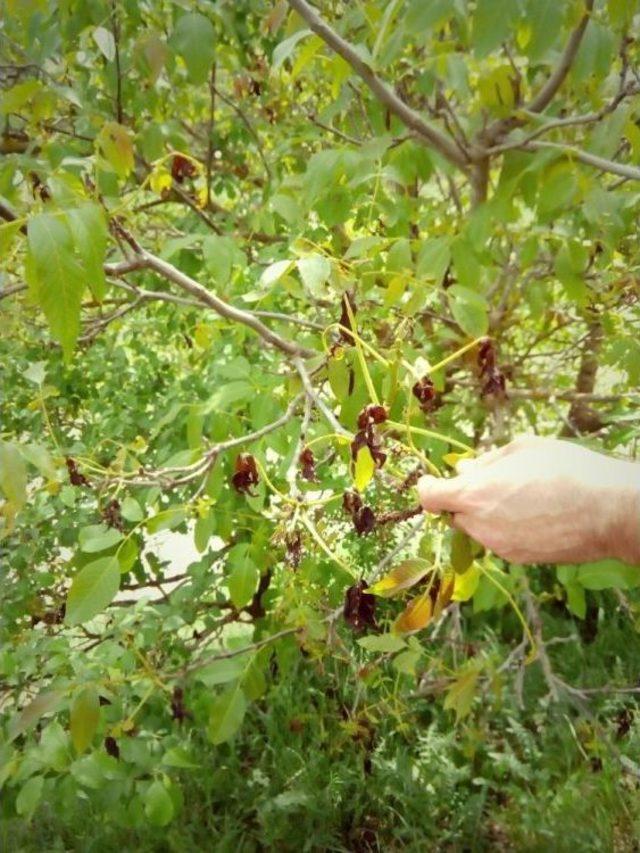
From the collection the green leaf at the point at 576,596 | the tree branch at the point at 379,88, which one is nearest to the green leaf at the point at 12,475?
the tree branch at the point at 379,88

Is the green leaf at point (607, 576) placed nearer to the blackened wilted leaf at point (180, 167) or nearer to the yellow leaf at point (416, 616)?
the yellow leaf at point (416, 616)

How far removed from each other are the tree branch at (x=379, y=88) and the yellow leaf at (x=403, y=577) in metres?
0.73

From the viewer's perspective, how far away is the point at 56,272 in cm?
82

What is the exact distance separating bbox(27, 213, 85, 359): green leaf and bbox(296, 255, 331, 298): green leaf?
247mm

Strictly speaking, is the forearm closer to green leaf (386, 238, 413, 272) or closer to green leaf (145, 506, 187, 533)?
green leaf (145, 506, 187, 533)

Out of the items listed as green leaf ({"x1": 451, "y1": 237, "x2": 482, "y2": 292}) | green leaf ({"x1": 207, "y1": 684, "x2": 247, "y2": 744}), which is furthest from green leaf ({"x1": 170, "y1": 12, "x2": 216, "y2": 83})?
green leaf ({"x1": 207, "y1": 684, "x2": 247, "y2": 744})

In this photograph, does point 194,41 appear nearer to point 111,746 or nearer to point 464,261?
point 464,261

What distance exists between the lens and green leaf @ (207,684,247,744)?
1.27 meters

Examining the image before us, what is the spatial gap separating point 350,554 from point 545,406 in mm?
1277

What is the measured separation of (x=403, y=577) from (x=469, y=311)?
0.53 metres

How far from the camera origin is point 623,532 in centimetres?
76

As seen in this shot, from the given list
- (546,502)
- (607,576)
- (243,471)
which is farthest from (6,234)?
(607,576)

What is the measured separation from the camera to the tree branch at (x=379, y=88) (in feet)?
3.66

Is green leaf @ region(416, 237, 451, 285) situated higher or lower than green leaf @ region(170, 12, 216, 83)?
lower
